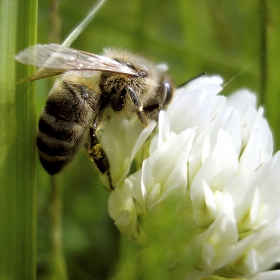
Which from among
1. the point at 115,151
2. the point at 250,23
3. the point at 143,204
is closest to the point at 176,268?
the point at 143,204

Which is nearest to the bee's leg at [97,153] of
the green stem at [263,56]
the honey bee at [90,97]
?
the honey bee at [90,97]

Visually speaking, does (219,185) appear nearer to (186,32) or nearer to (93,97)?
(93,97)

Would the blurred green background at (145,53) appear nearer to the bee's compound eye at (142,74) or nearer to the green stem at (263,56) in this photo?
the green stem at (263,56)

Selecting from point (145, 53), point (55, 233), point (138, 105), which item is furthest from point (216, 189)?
point (145, 53)

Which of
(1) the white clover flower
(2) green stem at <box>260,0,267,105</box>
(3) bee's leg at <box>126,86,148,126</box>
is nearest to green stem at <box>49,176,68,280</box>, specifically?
(1) the white clover flower

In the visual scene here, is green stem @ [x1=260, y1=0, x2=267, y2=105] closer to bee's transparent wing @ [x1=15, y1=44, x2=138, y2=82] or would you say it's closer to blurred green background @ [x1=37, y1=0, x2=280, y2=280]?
blurred green background @ [x1=37, y1=0, x2=280, y2=280]

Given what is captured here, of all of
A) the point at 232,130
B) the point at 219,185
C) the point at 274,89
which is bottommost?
the point at 219,185

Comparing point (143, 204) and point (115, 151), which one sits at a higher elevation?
point (115, 151)
